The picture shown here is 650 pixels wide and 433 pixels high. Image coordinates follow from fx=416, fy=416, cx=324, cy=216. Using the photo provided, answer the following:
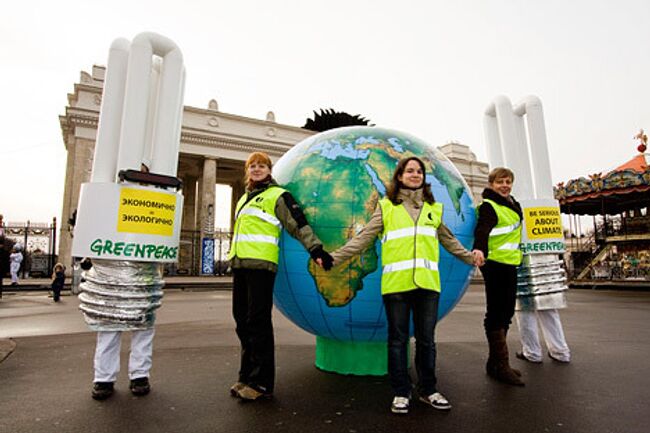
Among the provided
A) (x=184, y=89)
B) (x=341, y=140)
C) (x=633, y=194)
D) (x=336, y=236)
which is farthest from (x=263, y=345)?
(x=633, y=194)

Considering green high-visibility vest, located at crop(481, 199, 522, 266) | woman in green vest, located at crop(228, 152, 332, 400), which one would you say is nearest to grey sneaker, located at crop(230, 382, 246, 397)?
woman in green vest, located at crop(228, 152, 332, 400)

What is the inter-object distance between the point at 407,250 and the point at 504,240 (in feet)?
4.80

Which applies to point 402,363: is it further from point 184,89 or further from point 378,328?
point 184,89

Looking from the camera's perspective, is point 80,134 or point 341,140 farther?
point 80,134

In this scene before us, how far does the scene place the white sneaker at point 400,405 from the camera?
2.92 metres

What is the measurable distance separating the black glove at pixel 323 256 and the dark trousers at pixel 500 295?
173 cm

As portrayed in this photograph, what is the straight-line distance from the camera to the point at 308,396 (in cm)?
333

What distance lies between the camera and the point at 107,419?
9.34 feet

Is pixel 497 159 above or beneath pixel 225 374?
above

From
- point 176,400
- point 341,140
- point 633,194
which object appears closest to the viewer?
point 176,400

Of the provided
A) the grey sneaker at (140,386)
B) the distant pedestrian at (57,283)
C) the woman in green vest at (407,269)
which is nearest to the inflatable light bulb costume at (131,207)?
the grey sneaker at (140,386)

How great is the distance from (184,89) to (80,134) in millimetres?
28223

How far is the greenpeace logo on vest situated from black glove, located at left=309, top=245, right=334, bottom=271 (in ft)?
5.00

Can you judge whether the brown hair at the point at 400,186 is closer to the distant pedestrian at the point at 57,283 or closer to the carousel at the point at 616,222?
the distant pedestrian at the point at 57,283
